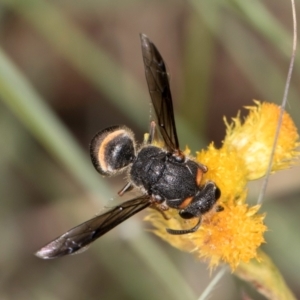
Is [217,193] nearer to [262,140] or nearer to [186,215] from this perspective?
[186,215]

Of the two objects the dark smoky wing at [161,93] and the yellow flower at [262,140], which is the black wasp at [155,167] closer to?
the dark smoky wing at [161,93]

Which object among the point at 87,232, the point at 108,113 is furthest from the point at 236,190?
the point at 108,113

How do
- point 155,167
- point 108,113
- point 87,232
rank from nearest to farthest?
point 87,232, point 155,167, point 108,113

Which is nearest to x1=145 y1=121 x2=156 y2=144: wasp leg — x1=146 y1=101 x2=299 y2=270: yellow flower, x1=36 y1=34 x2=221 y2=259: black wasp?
x1=36 y1=34 x2=221 y2=259: black wasp

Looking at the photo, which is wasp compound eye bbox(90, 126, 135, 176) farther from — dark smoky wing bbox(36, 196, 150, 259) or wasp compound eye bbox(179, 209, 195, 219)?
wasp compound eye bbox(179, 209, 195, 219)

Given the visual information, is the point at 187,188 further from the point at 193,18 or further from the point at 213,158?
the point at 193,18

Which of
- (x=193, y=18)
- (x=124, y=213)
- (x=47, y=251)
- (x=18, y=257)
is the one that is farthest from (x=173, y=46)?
(x=47, y=251)

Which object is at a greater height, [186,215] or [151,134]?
[151,134]
